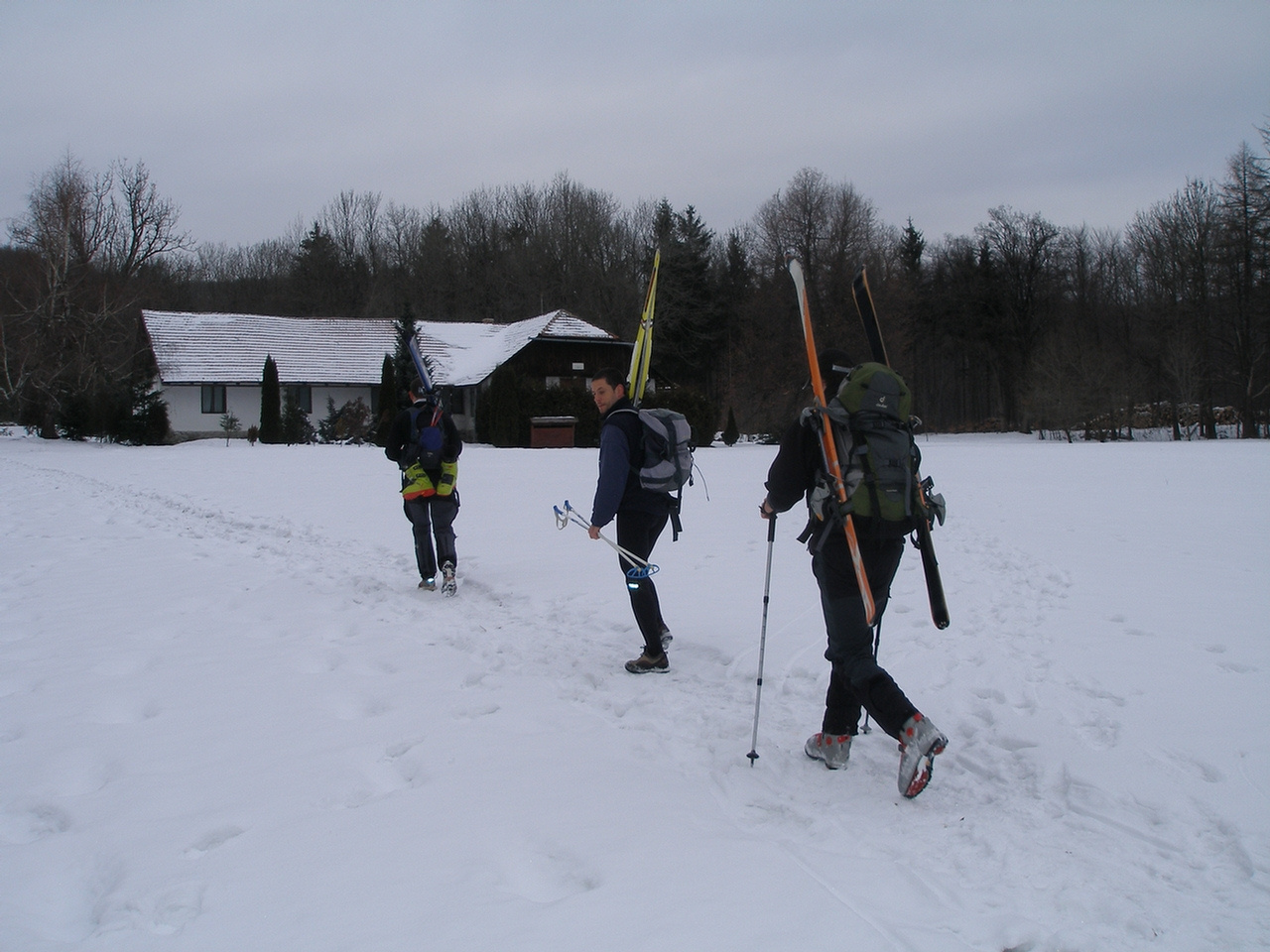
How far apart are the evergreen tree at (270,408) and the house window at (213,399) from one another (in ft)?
14.1

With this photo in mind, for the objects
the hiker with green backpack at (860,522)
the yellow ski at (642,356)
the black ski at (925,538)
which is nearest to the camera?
the hiker with green backpack at (860,522)

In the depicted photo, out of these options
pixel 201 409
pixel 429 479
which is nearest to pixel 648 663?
pixel 429 479

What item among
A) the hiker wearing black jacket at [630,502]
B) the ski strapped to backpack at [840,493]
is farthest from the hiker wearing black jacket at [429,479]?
the ski strapped to backpack at [840,493]

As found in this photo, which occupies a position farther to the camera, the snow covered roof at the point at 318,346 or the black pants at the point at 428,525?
the snow covered roof at the point at 318,346

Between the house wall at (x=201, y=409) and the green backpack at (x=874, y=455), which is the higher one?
the house wall at (x=201, y=409)

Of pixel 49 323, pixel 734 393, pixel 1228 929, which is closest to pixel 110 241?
pixel 49 323

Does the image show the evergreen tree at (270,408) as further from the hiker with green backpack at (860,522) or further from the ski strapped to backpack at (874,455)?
the ski strapped to backpack at (874,455)

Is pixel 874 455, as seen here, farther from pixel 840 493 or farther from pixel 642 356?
pixel 642 356

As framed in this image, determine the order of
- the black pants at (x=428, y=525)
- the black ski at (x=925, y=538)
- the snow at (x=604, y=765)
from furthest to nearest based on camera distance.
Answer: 1. the black pants at (x=428, y=525)
2. the black ski at (x=925, y=538)
3. the snow at (x=604, y=765)

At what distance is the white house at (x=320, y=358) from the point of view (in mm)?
38156

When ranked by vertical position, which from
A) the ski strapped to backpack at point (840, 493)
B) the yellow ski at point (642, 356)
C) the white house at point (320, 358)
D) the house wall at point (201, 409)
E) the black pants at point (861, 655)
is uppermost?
the white house at point (320, 358)

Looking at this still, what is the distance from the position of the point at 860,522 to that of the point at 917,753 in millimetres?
1010

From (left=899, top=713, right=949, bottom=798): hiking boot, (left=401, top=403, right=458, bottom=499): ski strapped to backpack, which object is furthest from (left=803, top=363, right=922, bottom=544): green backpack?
(left=401, top=403, right=458, bottom=499): ski strapped to backpack

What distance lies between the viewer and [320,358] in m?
40.7
